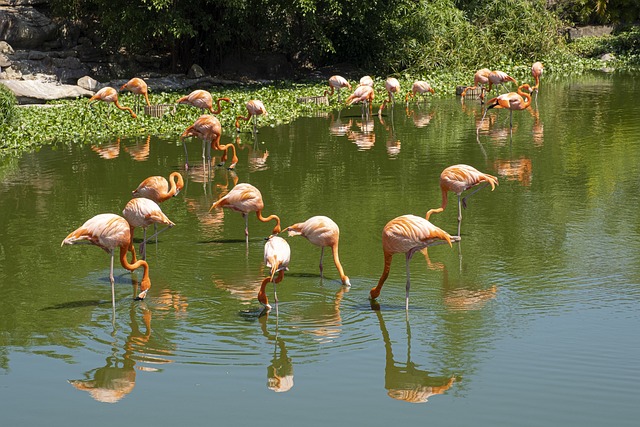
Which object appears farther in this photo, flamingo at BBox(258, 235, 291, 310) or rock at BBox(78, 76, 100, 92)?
rock at BBox(78, 76, 100, 92)

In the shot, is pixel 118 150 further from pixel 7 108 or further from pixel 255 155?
pixel 7 108

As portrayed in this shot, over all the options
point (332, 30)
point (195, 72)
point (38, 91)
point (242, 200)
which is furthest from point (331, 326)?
point (332, 30)

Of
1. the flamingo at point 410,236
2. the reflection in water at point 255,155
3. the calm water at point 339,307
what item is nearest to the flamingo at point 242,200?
the calm water at point 339,307

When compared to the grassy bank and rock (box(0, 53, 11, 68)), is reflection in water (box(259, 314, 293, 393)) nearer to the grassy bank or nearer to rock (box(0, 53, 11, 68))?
the grassy bank

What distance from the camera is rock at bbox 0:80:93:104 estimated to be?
59.8 feet

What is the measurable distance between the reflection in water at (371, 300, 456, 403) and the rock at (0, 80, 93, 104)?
13.8 meters

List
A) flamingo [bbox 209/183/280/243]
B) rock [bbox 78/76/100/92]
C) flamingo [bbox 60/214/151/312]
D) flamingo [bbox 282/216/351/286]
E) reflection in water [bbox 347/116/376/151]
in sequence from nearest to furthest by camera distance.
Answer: flamingo [bbox 60/214/151/312] → flamingo [bbox 282/216/351/286] → flamingo [bbox 209/183/280/243] → reflection in water [bbox 347/116/376/151] → rock [bbox 78/76/100/92]

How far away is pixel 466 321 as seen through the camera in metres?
6.77

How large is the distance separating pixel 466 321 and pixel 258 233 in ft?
10.2

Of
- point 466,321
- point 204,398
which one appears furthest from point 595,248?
point 204,398

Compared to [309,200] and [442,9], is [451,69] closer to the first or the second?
[442,9]

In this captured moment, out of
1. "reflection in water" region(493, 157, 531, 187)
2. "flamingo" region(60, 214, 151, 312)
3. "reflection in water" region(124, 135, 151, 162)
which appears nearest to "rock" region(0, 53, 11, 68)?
"reflection in water" region(124, 135, 151, 162)

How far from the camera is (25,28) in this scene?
930 inches

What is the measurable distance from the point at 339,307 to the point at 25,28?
18850mm
